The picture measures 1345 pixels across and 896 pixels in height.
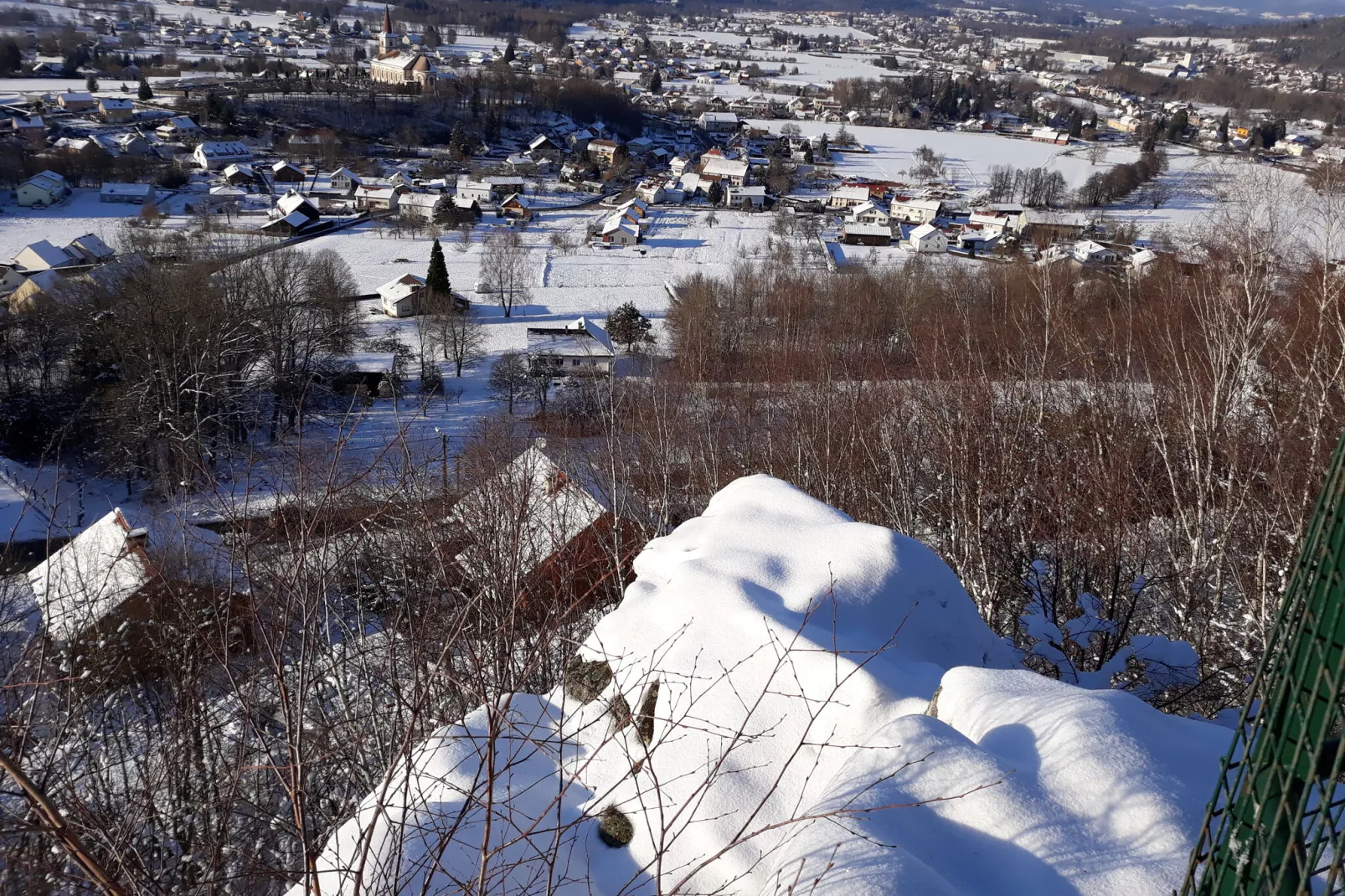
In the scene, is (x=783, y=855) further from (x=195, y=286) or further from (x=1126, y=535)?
(x=195, y=286)

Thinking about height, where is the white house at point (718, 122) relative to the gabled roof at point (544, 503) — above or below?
above

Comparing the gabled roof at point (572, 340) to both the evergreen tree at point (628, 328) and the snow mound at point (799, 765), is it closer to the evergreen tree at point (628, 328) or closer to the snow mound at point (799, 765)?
the evergreen tree at point (628, 328)

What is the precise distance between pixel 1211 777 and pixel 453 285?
80.0ft

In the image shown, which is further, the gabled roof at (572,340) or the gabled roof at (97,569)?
the gabled roof at (572,340)

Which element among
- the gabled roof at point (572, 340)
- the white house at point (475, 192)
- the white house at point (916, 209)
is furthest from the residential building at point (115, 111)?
the white house at point (916, 209)

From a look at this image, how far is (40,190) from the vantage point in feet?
103

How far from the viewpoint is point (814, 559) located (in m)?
3.91

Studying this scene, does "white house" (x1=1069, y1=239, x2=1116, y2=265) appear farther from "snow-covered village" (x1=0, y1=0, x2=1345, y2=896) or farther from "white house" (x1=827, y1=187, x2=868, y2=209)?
"white house" (x1=827, y1=187, x2=868, y2=209)

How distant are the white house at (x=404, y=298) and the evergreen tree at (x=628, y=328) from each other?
573 cm

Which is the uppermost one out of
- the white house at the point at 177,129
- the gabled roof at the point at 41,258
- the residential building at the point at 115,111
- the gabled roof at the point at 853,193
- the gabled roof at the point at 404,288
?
the residential building at the point at 115,111

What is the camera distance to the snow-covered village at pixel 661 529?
89.6 inches

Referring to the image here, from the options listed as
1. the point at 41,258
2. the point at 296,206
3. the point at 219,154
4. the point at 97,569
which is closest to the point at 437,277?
the point at 41,258

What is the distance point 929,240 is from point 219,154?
3323 centimetres

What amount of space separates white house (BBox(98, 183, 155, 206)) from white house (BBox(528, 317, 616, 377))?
2243cm
